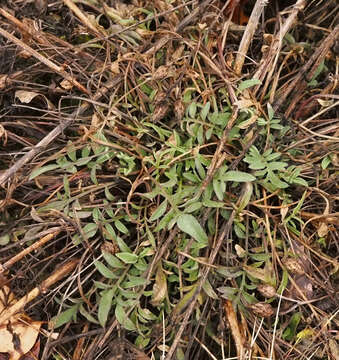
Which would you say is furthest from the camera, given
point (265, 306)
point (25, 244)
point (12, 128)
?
point (12, 128)

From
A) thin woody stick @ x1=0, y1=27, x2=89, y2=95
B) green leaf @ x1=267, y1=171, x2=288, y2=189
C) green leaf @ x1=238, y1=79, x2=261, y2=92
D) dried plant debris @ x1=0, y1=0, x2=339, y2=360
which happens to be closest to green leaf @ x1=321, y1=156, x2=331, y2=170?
dried plant debris @ x1=0, y1=0, x2=339, y2=360

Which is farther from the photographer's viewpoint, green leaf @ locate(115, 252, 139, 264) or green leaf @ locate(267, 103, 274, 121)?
green leaf @ locate(267, 103, 274, 121)

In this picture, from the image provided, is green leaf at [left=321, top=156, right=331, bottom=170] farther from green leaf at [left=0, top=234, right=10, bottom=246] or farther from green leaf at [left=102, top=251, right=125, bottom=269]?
green leaf at [left=0, top=234, right=10, bottom=246]

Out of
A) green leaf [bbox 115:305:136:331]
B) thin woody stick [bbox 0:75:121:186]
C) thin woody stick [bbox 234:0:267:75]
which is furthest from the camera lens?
thin woody stick [bbox 234:0:267:75]

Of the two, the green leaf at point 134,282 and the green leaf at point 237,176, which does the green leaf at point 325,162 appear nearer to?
the green leaf at point 237,176

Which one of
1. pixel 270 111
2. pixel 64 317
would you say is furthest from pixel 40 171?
pixel 270 111

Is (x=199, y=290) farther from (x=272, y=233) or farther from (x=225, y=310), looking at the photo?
(x=272, y=233)

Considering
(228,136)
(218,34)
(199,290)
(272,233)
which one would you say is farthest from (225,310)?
(218,34)

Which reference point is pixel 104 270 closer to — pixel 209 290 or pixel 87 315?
pixel 87 315

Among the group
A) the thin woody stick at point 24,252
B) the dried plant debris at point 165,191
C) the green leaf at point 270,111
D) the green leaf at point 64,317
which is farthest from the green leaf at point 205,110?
the green leaf at point 64,317
